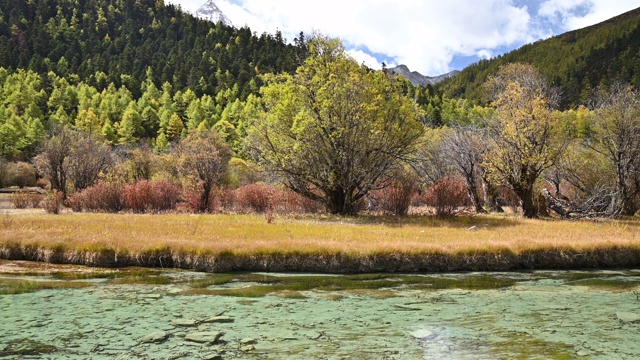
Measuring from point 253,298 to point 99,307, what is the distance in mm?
3971

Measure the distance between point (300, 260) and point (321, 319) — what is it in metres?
6.34

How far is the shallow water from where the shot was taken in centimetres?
862

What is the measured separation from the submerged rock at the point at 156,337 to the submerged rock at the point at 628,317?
10561mm

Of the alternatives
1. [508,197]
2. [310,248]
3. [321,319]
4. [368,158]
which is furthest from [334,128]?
[508,197]

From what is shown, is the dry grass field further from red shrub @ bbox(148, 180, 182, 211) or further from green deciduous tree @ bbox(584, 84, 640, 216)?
red shrub @ bbox(148, 180, 182, 211)

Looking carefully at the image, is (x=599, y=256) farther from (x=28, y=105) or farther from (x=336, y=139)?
(x=28, y=105)

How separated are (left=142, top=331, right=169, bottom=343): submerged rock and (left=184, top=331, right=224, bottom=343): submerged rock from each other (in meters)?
0.46

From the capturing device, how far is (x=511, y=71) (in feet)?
213

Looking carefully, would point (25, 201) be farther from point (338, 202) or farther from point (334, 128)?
point (334, 128)

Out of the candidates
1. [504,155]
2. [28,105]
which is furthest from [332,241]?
[28,105]

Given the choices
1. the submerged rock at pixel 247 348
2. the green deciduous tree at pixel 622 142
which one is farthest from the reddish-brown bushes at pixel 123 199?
the green deciduous tree at pixel 622 142

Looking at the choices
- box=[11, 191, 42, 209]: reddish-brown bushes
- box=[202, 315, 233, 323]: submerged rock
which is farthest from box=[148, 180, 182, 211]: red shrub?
box=[202, 315, 233, 323]: submerged rock

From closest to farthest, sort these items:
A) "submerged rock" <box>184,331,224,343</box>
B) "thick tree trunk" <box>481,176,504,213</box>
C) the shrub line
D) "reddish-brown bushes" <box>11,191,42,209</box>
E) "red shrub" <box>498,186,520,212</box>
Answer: "submerged rock" <box>184,331,224,343</box>, the shrub line, "reddish-brown bushes" <box>11,191,42,209</box>, "thick tree trunk" <box>481,176,504,213</box>, "red shrub" <box>498,186,520,212</box>

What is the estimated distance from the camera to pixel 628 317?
35.8 feet
